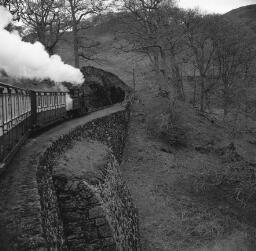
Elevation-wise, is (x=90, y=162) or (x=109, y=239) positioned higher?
(x=90, y=162)

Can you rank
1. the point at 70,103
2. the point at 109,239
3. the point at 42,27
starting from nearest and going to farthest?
the point at 109,239 → the point at 70,103 → the point at 42,27

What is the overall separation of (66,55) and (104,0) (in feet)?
65.7

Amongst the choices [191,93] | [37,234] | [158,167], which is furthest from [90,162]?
[191,93]

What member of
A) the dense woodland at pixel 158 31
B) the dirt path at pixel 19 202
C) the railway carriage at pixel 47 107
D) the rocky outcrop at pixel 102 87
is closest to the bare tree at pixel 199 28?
the dense woodland at pixel 158 31

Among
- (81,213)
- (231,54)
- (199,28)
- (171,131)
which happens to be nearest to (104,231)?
(81,213)

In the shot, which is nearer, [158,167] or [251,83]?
[158,167]

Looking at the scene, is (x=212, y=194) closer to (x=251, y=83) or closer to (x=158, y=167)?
(x=158, y=167)

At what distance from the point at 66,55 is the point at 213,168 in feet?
114

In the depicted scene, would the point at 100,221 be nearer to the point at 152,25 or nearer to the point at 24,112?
the point at 24,112

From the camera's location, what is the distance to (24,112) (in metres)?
14.4

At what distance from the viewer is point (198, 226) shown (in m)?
16.7

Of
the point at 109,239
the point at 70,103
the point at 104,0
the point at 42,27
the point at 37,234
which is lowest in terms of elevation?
the point at 109,239

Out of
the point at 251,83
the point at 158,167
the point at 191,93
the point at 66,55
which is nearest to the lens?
the point at 158,167

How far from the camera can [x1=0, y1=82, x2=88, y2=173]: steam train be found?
1046 centimetres
